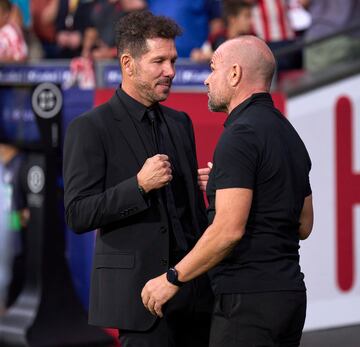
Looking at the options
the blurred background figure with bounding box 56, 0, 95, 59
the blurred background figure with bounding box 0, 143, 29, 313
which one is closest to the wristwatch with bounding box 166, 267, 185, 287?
the blurred background figure with bounding box 0, 143, 29, 313

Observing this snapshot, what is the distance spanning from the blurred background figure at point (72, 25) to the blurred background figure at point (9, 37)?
1.34 feet

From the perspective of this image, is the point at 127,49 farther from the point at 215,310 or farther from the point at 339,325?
the point at 339,325

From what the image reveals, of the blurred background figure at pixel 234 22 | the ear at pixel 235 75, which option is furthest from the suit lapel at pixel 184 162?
the blurred background figure at pixel 234 22

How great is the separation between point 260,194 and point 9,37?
7677 millimetres

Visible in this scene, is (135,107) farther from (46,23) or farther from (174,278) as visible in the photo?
(46,23)

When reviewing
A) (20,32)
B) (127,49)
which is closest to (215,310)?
(127,49)

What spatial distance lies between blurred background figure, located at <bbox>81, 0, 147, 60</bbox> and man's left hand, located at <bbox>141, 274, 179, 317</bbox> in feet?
21.9

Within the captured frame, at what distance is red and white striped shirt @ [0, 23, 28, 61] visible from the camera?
34.9 ft

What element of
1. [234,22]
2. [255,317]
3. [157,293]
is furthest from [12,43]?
[255,317]

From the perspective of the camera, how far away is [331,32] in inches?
309

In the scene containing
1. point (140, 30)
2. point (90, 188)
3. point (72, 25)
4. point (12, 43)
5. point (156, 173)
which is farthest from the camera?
point (72, 25)

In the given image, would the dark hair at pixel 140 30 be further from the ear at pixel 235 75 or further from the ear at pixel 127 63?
the ear at pixel 235 75

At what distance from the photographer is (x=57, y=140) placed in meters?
6.46

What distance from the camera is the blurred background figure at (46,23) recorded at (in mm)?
11109
